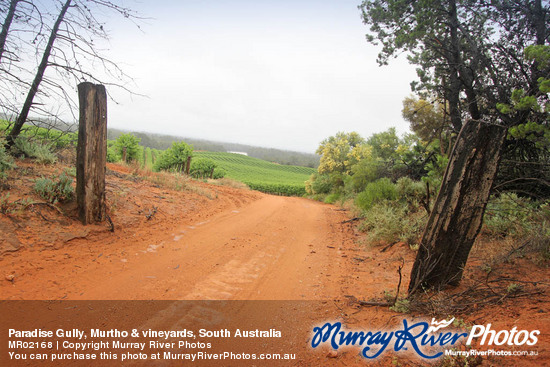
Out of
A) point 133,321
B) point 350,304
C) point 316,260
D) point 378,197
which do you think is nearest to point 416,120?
point 378,197

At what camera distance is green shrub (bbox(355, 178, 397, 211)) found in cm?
927

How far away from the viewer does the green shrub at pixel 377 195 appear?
9.27 metres

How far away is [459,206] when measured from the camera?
130 inches

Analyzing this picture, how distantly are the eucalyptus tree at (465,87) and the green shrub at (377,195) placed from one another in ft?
9.05

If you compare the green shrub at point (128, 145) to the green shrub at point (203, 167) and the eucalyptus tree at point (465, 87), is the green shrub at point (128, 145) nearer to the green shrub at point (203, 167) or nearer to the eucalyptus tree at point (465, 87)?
the green shrub at point (203, 167)

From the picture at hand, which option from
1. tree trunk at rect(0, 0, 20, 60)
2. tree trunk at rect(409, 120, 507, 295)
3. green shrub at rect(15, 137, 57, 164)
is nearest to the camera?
tree trunk at rect(409, 120, 507, 295)

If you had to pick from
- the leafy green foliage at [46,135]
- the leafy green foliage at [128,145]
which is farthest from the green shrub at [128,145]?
the leafy green foliage at [46,135]

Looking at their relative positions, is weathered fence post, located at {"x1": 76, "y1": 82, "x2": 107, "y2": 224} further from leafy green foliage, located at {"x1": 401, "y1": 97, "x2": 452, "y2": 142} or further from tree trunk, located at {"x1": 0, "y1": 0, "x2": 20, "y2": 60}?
leafy green foliage, located at {"x1": 401, "y1": 97, "x2": 452, "y2": 142}

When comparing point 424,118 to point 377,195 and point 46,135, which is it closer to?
point 377,195
